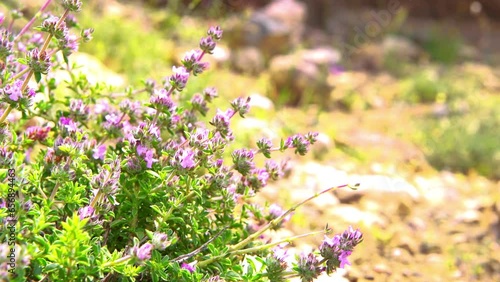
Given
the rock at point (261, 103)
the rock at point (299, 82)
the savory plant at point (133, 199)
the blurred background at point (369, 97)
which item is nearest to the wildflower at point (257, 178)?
the savory plant at point (133, 199)

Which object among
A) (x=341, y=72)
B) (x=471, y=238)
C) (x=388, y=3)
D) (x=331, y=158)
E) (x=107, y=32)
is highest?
(x=388, y=3)

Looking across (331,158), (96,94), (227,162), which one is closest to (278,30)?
(331,158)

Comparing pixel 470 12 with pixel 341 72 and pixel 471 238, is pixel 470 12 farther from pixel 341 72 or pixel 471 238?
pixel 471 238

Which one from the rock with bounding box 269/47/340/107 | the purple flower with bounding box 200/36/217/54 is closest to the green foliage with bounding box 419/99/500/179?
the rock with bounding box 269/47/340/107

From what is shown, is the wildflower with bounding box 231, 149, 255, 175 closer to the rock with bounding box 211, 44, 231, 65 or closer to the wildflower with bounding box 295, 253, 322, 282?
the wildflower with bounding box 295, 253, 322, 282

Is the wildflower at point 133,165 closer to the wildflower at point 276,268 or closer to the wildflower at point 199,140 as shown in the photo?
the wildflower at point 199,140
